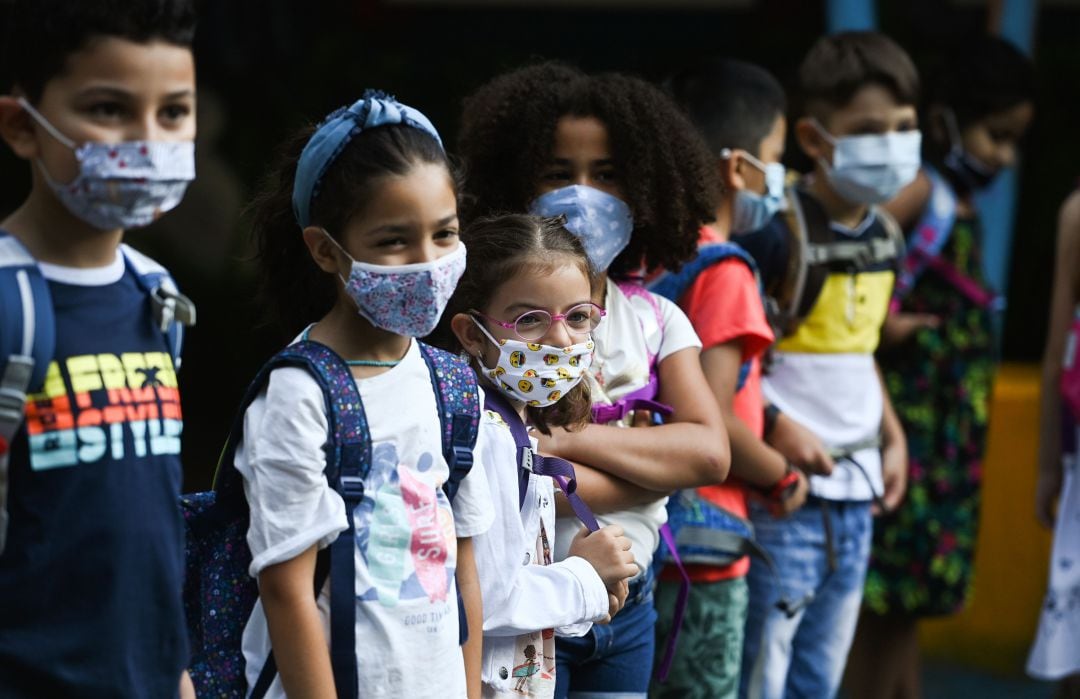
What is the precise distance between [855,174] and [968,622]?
118 inches

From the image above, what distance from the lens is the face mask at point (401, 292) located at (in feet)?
8.17

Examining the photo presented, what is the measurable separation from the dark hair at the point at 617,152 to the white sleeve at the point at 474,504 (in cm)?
77

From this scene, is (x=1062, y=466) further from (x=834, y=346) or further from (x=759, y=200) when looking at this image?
(x=759, y=200)

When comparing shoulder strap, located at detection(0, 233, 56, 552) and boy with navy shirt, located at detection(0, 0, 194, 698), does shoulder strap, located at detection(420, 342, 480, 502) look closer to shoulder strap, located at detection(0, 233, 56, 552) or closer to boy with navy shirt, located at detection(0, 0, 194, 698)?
boy with navy shirt, located at detection(0, 0, 194, 698)

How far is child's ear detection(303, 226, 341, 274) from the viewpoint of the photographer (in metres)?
2.56

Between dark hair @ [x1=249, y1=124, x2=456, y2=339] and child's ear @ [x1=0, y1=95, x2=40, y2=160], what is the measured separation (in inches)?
19.5

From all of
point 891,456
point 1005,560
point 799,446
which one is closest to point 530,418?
point 799,446

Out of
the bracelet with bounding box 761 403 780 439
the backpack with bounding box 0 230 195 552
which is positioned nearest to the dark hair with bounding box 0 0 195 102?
the backpack with bounding box 0 230 195 552

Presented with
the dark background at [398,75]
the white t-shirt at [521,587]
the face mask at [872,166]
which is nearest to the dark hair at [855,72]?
the face mask at [872,166]

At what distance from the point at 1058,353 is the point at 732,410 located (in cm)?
176

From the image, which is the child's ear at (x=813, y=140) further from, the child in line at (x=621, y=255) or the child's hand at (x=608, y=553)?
the child's hand at (x=608, y=553)

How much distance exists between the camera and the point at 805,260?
401 cm

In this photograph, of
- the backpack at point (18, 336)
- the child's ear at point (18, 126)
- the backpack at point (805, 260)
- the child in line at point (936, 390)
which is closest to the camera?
the backpack at point (18, 336)

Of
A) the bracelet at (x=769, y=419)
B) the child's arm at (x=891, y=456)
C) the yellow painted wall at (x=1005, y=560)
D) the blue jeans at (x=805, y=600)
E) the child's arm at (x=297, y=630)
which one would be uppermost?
the child's arm at (x=297, y=630)
